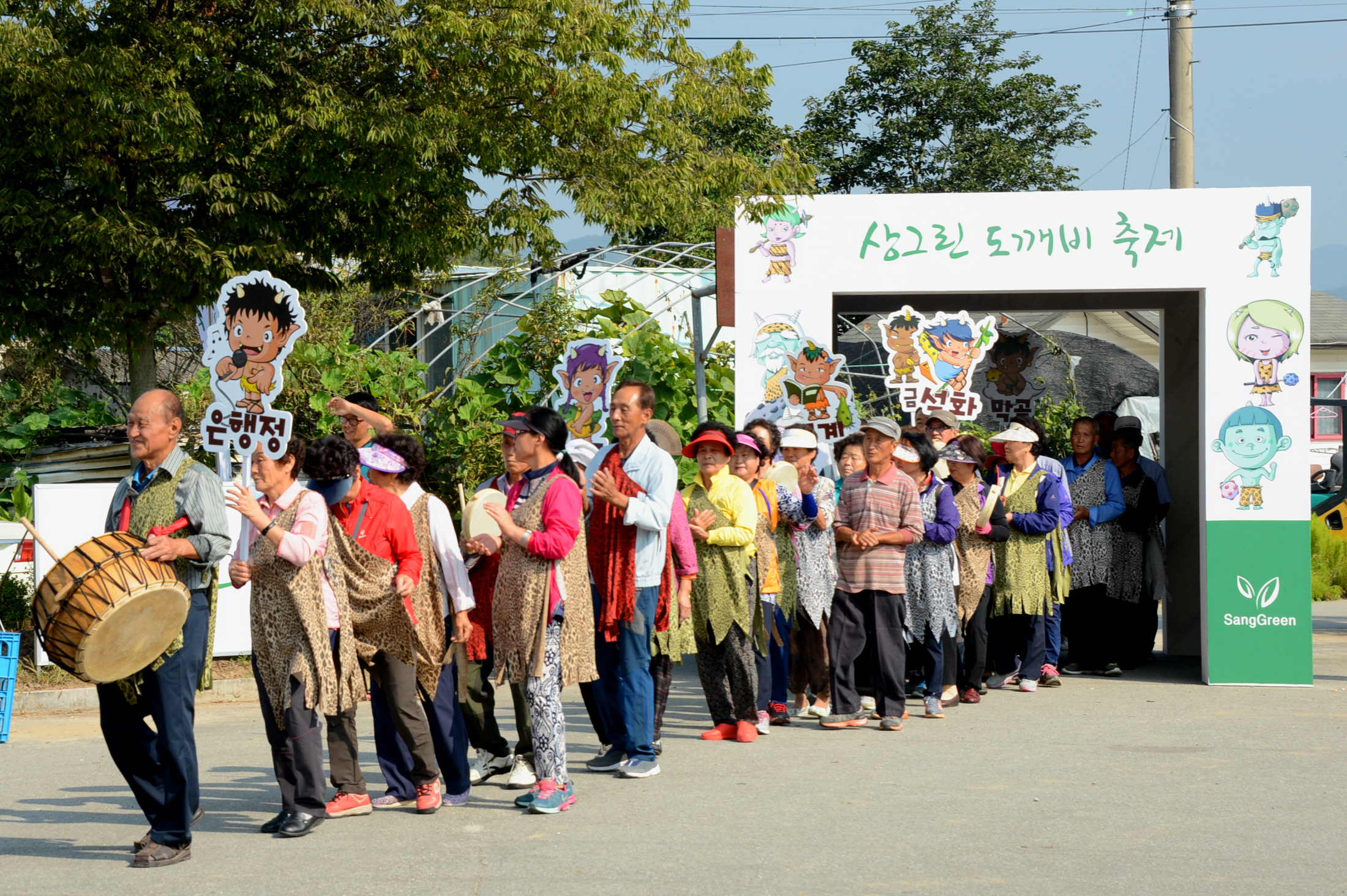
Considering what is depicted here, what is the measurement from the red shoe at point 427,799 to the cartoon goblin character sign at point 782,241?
4.89 metres

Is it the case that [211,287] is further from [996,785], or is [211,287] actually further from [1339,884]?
[1339,884]

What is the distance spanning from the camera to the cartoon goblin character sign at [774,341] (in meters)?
9.51

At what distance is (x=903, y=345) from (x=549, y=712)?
4809 millimetres

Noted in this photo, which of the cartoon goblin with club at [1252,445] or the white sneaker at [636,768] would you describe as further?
the cartoon goblin with club at [1252,445]

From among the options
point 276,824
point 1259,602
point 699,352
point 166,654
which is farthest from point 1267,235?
point 166,654

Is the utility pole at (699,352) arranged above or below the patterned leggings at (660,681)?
above

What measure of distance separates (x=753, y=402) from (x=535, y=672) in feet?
14.0

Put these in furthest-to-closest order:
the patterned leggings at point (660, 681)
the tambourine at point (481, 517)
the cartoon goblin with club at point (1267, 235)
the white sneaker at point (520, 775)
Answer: the cartoon goblin with club at point (1267, 235)
the patterned leggings at point (660, 681)
the white sneaker at point (520, 775)
the tambourine at point (481, 517)

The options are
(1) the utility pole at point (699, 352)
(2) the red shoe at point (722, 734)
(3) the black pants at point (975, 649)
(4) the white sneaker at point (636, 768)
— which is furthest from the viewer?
(1) the utility pole at point (699, 352)

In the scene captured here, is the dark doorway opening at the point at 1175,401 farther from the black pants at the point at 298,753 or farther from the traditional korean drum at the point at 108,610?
the traditional korean drum at the point at 108,610

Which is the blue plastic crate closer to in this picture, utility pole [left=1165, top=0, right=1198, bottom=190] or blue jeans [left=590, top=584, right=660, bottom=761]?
blue jeans [left=590, top=584, right=660, bottom=761]

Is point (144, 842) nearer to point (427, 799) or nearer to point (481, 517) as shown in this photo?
point (427, 799)

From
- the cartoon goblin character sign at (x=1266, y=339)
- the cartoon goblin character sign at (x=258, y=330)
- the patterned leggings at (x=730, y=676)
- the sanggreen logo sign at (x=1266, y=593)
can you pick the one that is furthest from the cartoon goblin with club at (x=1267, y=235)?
the cartoon goblin character sign at (x=258, y=330)

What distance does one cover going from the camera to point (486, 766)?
6.48 meters
